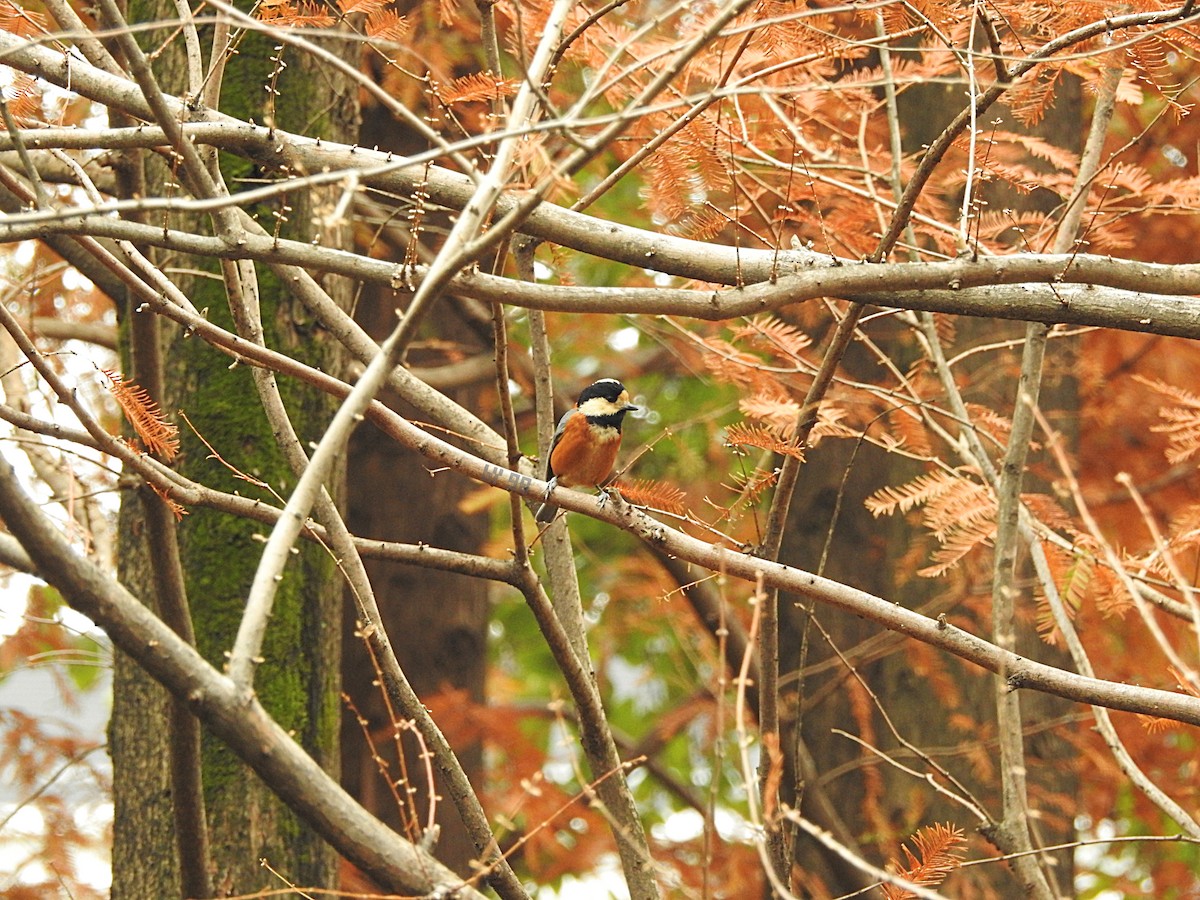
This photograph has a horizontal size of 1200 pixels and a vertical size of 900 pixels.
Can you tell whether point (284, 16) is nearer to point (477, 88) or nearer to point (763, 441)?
point (477, 88)

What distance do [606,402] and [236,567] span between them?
6.03ft

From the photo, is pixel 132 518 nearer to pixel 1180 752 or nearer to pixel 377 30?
pixel 377 30

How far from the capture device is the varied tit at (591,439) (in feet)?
16.8

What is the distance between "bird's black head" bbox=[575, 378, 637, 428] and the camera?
209 inches

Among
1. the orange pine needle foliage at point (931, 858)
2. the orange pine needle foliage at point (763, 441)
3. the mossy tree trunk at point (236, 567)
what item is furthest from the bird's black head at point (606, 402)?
the orange pine needle foliage at point (931, 858)

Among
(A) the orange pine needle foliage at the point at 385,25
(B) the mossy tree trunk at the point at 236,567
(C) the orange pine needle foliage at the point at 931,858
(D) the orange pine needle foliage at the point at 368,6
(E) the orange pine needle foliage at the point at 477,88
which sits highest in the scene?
(D) the orange pine needle foliage at the point at 368,6

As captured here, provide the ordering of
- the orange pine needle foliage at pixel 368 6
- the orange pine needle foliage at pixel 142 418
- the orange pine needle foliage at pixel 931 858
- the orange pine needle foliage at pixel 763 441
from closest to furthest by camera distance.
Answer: the orange pine needle foliage at pixel 931 858 → the orange pine needle foliage at pixel 142 418 → the orange pine needle foliage at pixel 763 441 → the orange pine needle foliage at pixel 368 6

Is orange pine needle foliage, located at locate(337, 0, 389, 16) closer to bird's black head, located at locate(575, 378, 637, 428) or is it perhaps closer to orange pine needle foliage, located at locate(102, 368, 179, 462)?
orange pine needle foliage, located at locate(102, 368, 179, 462)

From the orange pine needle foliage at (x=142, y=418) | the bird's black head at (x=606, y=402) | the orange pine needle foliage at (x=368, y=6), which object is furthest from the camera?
the bird's black head at (x=606, y=402)

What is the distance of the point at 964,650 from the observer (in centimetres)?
284

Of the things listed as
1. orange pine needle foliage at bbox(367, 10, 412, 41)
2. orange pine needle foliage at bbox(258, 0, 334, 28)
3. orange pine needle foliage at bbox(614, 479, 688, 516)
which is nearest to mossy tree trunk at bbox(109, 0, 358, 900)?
orange pine needle foliage at bbox(258, 0, 334, 28)

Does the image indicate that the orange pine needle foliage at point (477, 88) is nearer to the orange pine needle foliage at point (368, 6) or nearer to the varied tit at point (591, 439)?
the orange pine needle foliage at point (368, 6)

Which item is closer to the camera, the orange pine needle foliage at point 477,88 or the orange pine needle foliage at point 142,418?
the orange pine needle foliage at point 142,418

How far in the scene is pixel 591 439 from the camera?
5.11 m
